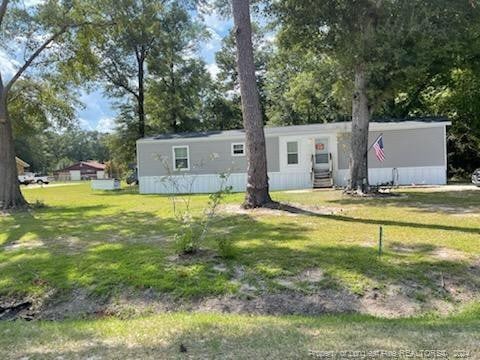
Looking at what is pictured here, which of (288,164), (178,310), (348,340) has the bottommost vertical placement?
(178,310)

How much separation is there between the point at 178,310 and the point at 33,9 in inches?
599

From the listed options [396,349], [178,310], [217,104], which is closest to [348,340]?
[396,349]

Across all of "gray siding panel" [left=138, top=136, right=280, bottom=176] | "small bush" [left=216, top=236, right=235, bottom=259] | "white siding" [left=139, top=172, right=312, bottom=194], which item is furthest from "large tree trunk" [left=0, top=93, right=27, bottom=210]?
"small bush" [left=216, top=236, right=235, bottom=259]

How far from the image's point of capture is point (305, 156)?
2044cm

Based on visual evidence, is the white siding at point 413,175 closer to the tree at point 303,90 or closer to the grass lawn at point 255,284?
the tree at point 303,90

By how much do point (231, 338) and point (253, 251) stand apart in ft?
11.6

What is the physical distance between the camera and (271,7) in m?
15.2

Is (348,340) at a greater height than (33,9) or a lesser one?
lesser

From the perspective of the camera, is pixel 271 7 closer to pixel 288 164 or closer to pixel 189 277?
pixel 288 164

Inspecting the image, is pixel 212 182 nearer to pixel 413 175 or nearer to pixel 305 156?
pixel 305 156

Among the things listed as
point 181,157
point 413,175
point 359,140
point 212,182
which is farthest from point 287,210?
point 181,157

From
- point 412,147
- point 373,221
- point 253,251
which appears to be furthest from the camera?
point 412,147

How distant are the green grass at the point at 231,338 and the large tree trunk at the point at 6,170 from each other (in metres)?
12.9

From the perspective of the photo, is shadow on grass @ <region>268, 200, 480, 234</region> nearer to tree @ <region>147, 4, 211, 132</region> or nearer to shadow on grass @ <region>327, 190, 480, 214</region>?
shadow on grass @ <region>327, 190, 480, 214</region>
